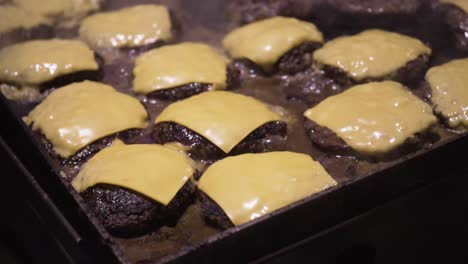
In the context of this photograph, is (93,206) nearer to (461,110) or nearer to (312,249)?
(312,249)

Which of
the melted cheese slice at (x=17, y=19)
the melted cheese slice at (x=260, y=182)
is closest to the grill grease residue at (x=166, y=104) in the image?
the melted cheese slice at (x=17, y=19)

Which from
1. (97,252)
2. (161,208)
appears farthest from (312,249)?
(97,252)

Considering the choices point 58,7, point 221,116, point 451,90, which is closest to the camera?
point 221,116

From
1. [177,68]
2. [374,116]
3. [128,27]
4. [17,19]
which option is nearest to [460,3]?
[374,116]

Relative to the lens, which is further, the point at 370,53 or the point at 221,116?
the point at 370,53

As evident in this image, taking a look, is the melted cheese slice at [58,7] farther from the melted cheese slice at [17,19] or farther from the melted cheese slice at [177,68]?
the melted cheese slice at [177,68]

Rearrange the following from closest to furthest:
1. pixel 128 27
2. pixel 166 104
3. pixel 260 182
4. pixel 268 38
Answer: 1. pixel 260 182
2. pixel 166 104
3. pixel 268 38
4. pixel 128 27

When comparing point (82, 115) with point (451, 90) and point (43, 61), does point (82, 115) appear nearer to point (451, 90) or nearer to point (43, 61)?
point (43, 61)

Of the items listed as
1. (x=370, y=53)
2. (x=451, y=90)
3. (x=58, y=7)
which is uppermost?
(x=58, y=7)
